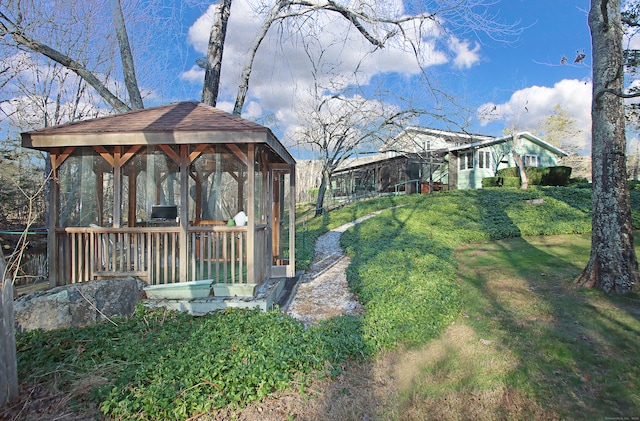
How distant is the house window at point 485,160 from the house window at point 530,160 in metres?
2.26

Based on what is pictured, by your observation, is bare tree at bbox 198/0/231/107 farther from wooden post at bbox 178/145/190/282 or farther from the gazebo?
wooden post at bbox 178/145/190/282

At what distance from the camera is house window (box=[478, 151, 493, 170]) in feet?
72.1

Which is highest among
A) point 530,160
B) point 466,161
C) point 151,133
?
point 530,160

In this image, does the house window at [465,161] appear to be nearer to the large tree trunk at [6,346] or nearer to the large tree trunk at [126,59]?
the large tree trunk at [126,59]

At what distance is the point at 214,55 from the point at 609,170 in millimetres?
9217

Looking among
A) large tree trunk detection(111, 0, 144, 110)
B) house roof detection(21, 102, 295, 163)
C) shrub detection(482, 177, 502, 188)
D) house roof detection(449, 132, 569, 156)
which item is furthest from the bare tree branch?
shrub detection(482, 177, 502, 188)

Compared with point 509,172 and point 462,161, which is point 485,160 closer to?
point 462,161

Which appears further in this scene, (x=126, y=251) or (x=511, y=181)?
(x=511, y=181)

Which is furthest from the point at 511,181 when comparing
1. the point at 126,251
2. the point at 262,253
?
the point at 126,251

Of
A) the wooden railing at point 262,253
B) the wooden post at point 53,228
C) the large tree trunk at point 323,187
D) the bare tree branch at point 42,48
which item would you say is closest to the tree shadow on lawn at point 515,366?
the wooden railing at point 262,253

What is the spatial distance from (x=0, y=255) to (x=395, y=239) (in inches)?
347

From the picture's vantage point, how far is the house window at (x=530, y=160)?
22.6 meters

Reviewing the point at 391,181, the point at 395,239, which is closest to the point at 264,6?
the point at 395,239

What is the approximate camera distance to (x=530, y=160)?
901 inches
